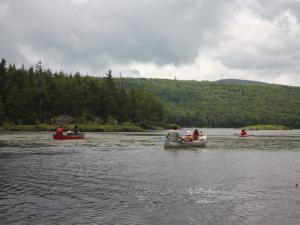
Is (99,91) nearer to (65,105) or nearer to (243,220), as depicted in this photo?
(65,105)

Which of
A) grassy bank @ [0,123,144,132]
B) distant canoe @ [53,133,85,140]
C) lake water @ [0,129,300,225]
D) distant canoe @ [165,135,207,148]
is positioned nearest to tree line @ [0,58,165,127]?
grassy bank @ [0,123,144,132]

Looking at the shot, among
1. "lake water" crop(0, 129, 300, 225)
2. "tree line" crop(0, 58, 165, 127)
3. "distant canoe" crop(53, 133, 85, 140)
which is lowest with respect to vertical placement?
"lake water" crop(0, 129, 300, 225)

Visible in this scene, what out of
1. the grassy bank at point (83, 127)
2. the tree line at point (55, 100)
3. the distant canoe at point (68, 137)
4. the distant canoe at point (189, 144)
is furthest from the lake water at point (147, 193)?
the tree line at point (55, 100)

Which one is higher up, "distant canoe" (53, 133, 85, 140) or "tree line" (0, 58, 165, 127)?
"tree line" (0, 58, 165, 127)

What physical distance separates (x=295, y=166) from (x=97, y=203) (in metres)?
26.8

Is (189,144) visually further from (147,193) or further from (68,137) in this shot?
(147,193)

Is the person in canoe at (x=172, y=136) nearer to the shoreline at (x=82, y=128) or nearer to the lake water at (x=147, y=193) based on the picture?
the lake water at (x=147, y=193)

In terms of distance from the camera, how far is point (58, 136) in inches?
3425

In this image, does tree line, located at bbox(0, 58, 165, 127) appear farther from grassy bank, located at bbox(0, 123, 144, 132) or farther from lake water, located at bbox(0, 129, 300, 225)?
lake water, located at bbox(0, 129, 300, 225)

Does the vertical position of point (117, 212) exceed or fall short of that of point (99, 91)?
it falls short

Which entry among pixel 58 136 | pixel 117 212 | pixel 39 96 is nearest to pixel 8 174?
pixel 117 212

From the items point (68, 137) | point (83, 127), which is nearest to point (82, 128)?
point (83, 127)

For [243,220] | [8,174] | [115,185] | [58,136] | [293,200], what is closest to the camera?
[243,220]

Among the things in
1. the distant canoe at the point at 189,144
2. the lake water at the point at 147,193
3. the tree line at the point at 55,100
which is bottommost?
the lake water at the point at 147,193
